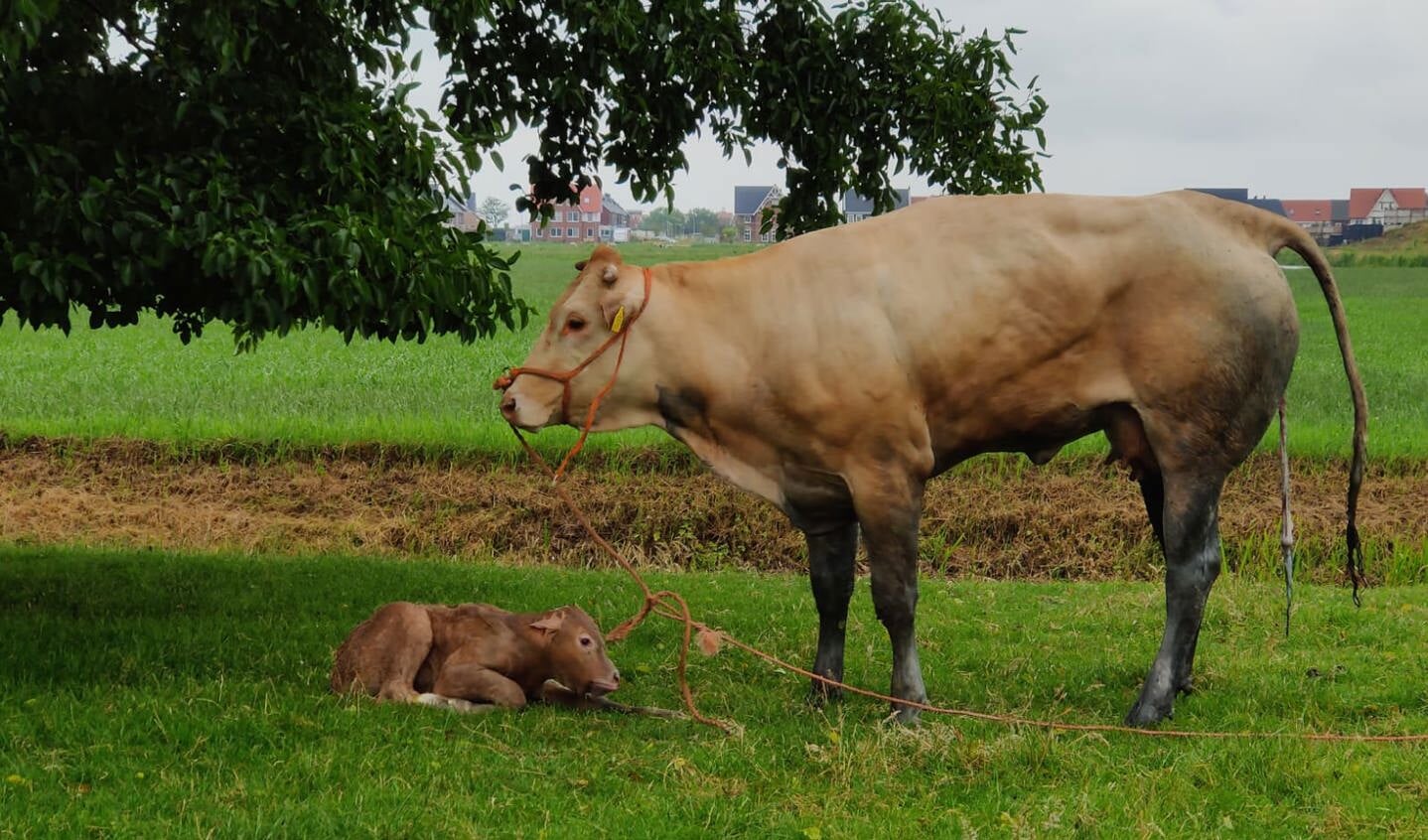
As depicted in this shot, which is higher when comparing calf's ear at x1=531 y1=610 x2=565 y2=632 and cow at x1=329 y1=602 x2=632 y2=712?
calf's ear at x1=531 y1=610 x2=565 y2=632

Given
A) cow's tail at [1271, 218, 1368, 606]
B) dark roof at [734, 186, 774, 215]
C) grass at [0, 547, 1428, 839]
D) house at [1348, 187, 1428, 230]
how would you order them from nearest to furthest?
grass at [0, 547, 1428, 839] < cow's tail at [1271, 218, 1368, 606] < dark roof at [734, 186, 774, 215] < house at [1348, 187, 1428, 230]

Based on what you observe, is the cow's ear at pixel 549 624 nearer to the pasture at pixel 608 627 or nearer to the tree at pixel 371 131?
the pasture at pixel 608 627

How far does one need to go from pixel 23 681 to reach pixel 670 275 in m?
3.86

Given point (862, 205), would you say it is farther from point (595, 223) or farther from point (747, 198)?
point (595, 223)

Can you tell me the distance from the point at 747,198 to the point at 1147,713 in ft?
229

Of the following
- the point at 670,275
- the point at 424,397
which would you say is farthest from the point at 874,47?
the point at 424,397

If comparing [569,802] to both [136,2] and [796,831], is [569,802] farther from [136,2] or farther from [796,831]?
[136,2]

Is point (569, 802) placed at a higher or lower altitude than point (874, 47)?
lower

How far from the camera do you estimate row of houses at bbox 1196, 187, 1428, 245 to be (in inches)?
3514

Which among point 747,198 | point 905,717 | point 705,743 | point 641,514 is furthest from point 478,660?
point 747,198

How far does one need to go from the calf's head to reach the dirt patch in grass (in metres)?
6.49

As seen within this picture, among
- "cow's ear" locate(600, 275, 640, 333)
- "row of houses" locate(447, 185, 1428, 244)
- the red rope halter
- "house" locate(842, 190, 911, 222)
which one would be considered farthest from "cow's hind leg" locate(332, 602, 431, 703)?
"row of houses" locate(447, 185, 1428, 244)

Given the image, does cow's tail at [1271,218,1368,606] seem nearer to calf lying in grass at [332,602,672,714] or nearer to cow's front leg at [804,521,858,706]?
cow's front leg at [804,521,858,706]

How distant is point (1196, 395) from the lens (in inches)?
276
